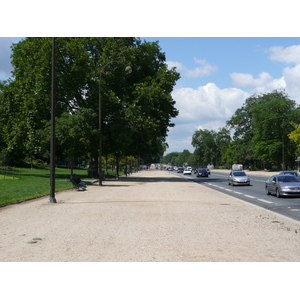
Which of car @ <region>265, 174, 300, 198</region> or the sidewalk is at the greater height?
car @ <region>265, 174, 300, 198</region>

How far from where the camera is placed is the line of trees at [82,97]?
4166cm

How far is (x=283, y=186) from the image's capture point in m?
23.9

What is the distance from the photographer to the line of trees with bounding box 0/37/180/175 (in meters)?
41.7

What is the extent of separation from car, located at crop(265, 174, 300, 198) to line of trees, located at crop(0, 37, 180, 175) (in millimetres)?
19289

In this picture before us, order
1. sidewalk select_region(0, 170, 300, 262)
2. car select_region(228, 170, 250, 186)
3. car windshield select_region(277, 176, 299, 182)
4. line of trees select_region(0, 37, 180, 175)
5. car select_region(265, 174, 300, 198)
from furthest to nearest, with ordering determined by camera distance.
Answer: line of trees select_region(0, 37, 180, 175) → car select_region(228, 170, 250, 186) → car windshield select_region(277, 176, 299, 182) → car select_region(265, 174, 300, 198) → sidewalk select_region(0, 170, 300, 262)

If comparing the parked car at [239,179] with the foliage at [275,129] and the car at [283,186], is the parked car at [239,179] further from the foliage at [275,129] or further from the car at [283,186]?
the foliage at [275,129]

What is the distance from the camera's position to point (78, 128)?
129 ft

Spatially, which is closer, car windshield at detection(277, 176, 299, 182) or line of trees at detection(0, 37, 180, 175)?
car windshield at detection(277, 176, 299, 182)

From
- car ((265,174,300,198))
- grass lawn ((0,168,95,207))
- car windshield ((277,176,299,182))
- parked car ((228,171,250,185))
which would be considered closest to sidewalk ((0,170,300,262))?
grass lawn ((0,168,95,207))

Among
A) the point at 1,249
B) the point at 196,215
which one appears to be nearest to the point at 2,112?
the point at 196,215

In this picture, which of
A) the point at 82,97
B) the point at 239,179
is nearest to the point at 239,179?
the point at 239,179

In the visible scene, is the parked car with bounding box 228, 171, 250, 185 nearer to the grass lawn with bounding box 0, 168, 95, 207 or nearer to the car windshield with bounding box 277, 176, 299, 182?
the car windshield with bounding box 277, 176, 299, 182

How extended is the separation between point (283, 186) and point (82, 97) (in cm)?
2856
